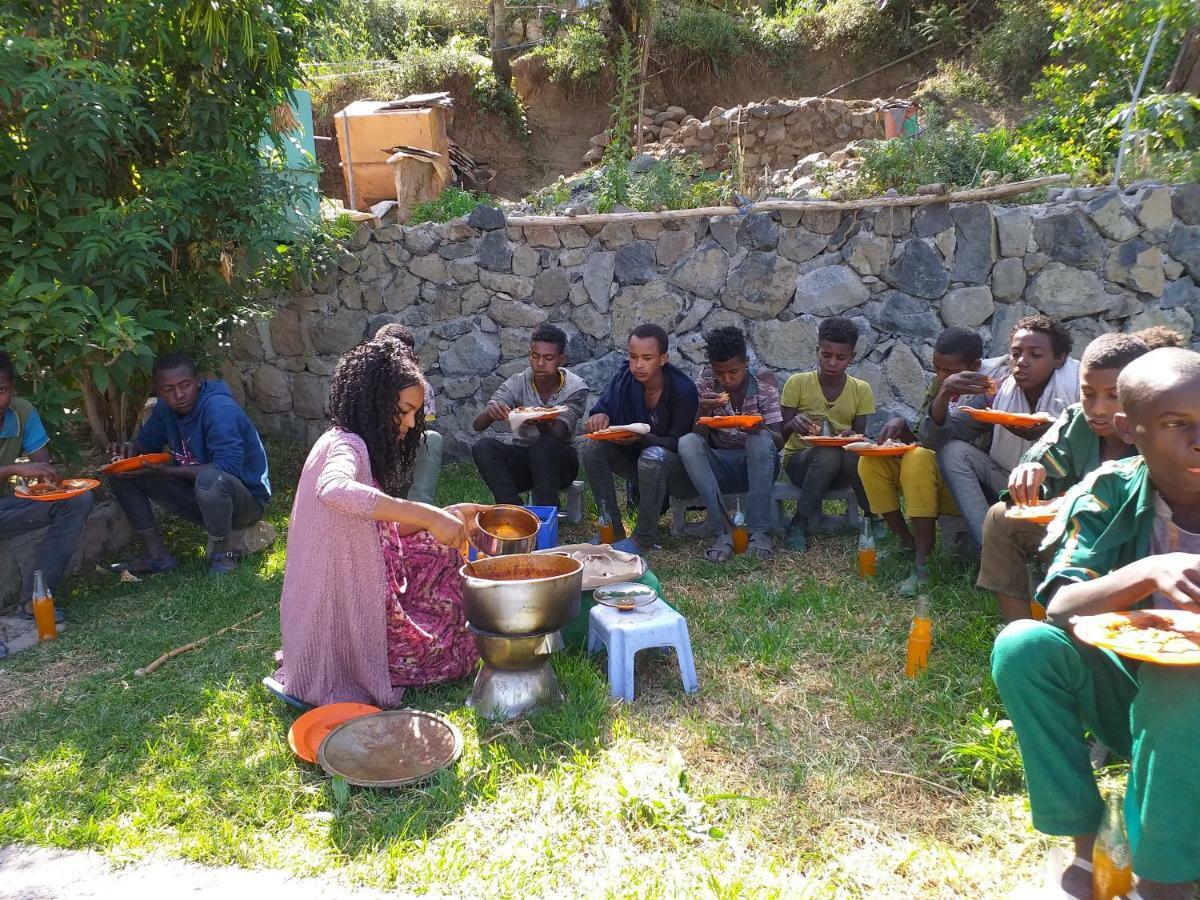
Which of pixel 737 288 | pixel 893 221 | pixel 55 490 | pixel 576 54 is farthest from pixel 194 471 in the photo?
pixel 576 54

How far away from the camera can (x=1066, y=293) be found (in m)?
5.29

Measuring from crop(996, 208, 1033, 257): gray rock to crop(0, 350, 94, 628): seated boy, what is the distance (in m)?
5.19

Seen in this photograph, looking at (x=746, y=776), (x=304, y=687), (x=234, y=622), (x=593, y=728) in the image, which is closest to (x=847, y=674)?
(x=746, y=776)

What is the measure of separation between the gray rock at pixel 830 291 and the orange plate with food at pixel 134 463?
391 centimetres

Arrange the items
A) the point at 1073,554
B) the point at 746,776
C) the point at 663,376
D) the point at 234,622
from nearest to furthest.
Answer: the point at 1073,554, the point at 746,776, the point at 234,622, the point at 663,376

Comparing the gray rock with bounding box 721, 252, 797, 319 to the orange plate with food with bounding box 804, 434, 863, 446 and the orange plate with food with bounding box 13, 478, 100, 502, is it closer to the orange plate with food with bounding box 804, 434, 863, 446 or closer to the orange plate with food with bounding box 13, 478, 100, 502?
the orange plate with food with bounding box 804, 434, 863, 446

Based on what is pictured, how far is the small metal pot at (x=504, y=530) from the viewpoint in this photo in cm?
320

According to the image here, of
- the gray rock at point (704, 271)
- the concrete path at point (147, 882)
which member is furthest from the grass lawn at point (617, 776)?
the gray rock at point (704, 271)

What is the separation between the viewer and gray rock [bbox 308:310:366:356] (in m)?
6.94

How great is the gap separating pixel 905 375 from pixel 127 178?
4.81 m

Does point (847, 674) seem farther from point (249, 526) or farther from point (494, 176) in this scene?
point (494, 176)

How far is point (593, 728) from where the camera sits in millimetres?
2859

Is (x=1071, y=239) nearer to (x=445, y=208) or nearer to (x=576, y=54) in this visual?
(x=445, y=208)

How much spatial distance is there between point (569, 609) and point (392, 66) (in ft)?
40.0
